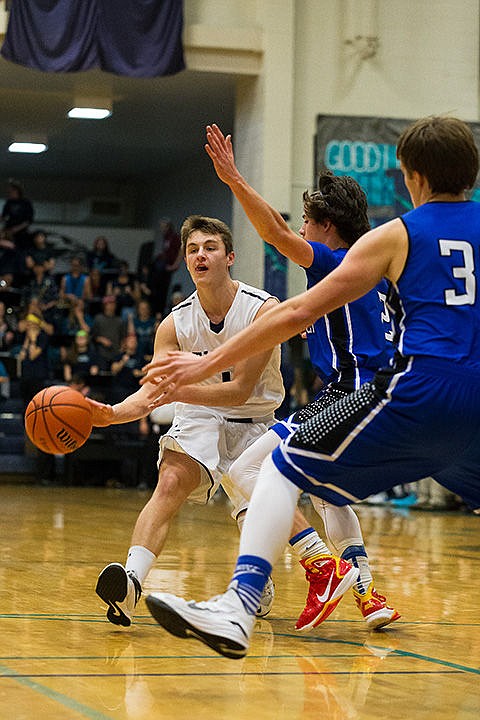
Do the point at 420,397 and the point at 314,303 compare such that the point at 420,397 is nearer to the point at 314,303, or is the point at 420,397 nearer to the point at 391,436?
the point at 391,436

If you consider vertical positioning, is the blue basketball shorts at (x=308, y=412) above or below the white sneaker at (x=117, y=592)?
above

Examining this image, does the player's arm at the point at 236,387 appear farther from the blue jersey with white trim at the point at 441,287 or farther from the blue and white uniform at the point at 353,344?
the blue jersey with white trim at the point at 441,287

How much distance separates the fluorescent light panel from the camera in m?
17.2

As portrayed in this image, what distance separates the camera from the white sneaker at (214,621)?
3.06 m

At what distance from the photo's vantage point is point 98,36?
1420 centimetres

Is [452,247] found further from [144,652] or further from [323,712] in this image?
[144,652]

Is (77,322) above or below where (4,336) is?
above

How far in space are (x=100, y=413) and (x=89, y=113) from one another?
14084 millimetres

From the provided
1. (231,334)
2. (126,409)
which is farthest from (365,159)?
(126,409)

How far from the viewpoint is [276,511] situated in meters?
3.18

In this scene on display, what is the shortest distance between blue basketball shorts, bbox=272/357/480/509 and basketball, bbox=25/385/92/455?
1173 millimetres

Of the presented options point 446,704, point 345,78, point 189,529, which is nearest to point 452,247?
point 446,704

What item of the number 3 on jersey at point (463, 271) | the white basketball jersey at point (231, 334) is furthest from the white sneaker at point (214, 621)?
the white basketball jersey at point (231, 334)

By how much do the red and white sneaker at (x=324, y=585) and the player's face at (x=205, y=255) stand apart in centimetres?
126
